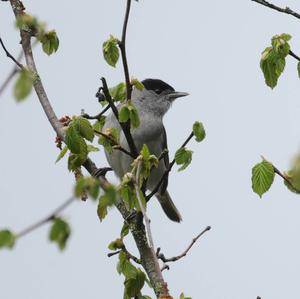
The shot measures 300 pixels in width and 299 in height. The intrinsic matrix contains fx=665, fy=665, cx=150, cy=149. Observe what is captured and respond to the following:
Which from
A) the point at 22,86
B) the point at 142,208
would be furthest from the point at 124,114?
the point at 22,86

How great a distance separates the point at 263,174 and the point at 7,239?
1890 millimetres

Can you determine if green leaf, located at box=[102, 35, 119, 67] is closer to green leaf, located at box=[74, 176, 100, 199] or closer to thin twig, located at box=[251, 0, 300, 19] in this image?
thin twig, located at box=[251, 0, 300, 19]

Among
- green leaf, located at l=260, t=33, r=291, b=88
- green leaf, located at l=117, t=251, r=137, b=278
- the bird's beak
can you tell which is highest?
the bird's beak

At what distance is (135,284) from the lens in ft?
12.4

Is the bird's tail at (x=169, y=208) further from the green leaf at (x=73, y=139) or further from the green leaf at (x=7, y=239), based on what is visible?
the green leaf at (x=7, y=239)

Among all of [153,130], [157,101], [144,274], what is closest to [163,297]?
[144,274]

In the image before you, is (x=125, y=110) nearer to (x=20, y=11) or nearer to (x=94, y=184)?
(x=20, y=11)

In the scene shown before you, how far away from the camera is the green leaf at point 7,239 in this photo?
1.97 m

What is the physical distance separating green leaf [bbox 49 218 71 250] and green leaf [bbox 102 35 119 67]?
2.29m

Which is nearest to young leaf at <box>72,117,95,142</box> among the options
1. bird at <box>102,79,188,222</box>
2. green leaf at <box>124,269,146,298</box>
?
green leaf at <box>124,269,146,298</box>

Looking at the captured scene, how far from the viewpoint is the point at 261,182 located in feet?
11.9

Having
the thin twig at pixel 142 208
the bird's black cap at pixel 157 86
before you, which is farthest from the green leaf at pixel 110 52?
the bird's black cap at pixel 157 86

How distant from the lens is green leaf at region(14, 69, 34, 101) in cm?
214

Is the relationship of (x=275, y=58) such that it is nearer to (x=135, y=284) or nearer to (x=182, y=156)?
(x=182, y=156)
